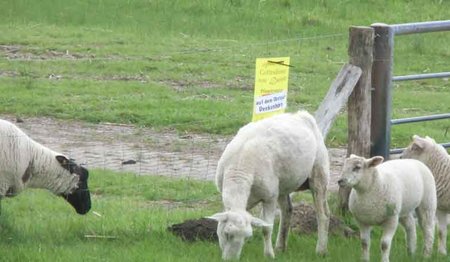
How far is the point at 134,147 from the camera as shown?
13.6 m

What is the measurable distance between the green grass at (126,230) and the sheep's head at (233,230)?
0.87 feet

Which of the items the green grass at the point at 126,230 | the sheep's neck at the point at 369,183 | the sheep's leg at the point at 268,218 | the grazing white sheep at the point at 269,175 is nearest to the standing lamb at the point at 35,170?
the green grass at the point at 126,230

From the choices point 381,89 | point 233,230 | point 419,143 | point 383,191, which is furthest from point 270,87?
point 233,230

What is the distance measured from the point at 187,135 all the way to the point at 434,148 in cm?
498

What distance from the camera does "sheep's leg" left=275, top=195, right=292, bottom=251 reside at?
9.44 meters

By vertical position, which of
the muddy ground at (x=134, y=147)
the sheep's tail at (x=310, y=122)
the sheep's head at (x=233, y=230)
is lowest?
the muddy ground at (x=134, y=147)

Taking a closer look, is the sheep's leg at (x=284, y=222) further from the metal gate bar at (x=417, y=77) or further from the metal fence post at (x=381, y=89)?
the metal gate bar at (x=417, y=77)

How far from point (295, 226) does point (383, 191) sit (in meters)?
1.41

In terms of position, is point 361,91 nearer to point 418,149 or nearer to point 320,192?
point 418,149

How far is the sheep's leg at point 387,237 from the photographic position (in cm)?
894

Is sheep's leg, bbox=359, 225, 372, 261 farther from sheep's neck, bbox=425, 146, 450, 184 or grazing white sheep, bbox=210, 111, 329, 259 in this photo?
sheep's neck, bbox=425, 146, 450, 184

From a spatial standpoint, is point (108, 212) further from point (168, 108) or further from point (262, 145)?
point (168, 108)

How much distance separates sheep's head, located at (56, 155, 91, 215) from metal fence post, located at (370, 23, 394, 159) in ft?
8.50

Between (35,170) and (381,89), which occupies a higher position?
(381,89)
